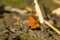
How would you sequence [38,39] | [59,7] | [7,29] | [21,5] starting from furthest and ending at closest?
[21,5] < [59,7] < [7,29] < [38,39]

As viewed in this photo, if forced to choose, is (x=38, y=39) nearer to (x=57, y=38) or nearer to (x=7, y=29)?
(x=57, y=38)

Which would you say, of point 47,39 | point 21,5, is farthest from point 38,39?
point 21,5

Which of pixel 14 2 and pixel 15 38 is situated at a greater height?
pixel 14 2

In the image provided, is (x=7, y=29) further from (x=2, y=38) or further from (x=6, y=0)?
(x=6, y=0)

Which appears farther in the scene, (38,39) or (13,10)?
(13,10)

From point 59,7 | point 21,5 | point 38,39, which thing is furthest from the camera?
point 21,5

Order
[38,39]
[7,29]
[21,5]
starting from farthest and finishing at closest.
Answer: [21,5] → [7,29] → [38,39]

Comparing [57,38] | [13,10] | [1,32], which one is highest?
[13,10]

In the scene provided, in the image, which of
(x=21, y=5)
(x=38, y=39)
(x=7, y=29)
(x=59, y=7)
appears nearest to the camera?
(x=38, y=39)

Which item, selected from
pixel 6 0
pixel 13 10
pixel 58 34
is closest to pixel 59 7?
pixel 13 10
